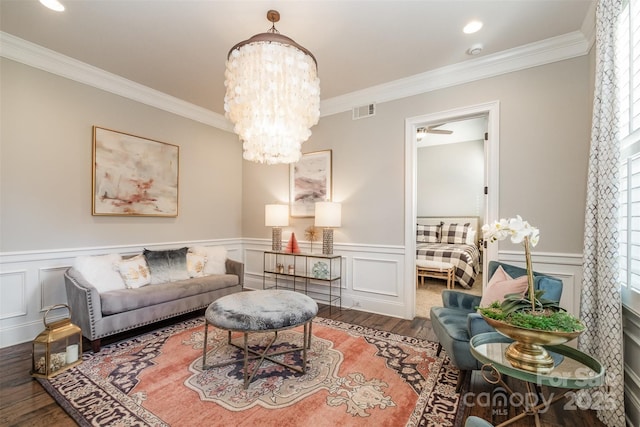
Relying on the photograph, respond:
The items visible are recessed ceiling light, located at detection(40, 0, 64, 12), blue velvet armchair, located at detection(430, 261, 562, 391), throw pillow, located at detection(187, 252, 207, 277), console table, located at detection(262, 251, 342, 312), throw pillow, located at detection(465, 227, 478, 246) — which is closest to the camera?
blue velvet armchair, located at detection(430, 261, 562, 391)

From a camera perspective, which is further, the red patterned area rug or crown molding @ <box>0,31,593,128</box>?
crown molding @ <box>0,31,593,128</box>

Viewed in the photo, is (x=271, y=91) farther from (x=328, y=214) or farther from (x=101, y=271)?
(x=101, y=271)

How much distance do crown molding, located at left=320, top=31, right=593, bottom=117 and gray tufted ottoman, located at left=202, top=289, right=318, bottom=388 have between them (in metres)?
2.78

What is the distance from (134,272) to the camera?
314 centimetres

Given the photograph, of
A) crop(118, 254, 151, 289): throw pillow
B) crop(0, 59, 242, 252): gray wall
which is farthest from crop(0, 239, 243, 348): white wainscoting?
crop(118, 254, 151, 289): throw pillow

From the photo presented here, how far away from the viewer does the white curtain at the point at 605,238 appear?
168 centimetres

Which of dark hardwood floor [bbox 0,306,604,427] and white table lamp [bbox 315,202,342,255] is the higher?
white table lamp [bbox 315,202,342,255]

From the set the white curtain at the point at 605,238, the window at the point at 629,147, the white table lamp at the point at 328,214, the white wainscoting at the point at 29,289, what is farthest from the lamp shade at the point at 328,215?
the white wainscoting at the point at 29,289

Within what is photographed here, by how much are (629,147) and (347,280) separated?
300 cm

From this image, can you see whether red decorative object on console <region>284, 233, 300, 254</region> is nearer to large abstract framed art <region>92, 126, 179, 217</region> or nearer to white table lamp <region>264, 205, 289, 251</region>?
white table lamp <region>264, 205, 289, 251</region>

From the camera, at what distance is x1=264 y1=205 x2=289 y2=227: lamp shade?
4195 millimetres

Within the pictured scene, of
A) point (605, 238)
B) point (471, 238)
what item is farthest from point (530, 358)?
point (471, 238)

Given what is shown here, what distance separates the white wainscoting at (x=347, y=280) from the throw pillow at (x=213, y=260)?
49 centimetres

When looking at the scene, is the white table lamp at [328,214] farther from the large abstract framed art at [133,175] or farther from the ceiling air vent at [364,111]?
the large abstract framed art at [133,175]
